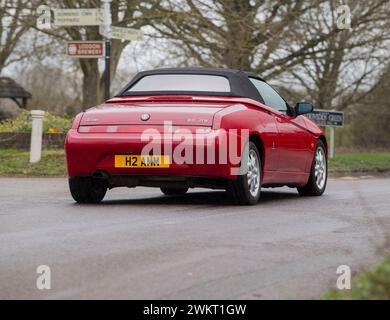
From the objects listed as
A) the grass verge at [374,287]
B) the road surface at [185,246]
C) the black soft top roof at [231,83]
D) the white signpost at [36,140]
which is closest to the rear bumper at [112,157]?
the road surface at [185,246]

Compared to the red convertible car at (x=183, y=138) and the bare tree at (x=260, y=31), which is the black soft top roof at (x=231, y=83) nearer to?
the red convertible car at (x=183, y=138)

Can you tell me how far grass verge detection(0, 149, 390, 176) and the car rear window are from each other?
267 inches

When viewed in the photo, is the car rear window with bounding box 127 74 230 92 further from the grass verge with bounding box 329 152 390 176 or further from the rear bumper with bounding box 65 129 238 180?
the grass verge with bounding box 329 152 390 176

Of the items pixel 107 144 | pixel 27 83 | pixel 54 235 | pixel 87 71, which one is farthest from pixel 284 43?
pixel 27 83

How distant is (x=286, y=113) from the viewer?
11742mm

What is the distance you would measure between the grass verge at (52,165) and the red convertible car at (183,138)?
22.3 ft

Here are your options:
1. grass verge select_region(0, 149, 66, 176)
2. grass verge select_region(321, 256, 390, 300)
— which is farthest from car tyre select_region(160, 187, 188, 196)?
grass verge select_region(321, 256, 390, 300)

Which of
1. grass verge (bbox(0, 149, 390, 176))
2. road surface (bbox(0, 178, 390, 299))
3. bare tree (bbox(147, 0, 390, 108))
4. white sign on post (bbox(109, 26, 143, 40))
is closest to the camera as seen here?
road surface (bbox(0, 178, 390, 299))

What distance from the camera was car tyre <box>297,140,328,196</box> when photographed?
12344mm

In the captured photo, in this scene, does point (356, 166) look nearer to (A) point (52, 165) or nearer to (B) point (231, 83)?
(A) point (52, 165)

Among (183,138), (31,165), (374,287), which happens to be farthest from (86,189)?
(31,165)

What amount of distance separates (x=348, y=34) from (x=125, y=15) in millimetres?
6142

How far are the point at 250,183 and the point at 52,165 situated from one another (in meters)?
8.96

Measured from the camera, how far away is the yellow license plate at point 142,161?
9898 mm
